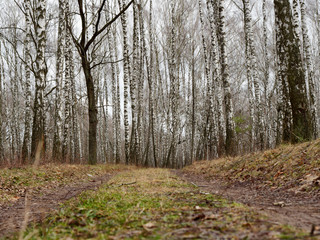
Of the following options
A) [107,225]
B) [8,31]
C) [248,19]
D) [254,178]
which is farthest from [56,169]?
[8,31]

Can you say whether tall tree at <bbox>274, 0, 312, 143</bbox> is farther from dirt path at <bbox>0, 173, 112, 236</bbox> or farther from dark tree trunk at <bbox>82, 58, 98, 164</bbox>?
dark tree trunk at <bbox>82, 58, 98, 164</bbox>

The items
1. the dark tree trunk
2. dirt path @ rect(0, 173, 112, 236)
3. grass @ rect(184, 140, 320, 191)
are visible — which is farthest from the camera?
the dark tree trunk

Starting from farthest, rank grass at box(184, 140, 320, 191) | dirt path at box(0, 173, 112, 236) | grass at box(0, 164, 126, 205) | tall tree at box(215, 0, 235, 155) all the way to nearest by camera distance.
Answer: tall tree at box(215, 0, 235, 155) < grass at box(0, 164, 126, 205) < grass at box(184, 140, 320, 191) < dirt path at box(0, 173, 112, 236)

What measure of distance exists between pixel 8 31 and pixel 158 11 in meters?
13.7

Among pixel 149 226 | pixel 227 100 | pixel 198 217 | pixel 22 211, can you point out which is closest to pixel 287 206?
pixel 198 217

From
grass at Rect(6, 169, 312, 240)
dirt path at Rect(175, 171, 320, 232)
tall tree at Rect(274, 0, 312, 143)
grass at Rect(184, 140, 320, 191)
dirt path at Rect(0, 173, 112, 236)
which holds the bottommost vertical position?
dirt path at Rect(0, 173, 112, 236)

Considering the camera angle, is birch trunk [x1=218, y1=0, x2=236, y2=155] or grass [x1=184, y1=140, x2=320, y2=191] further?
birch trunk [x1=218, y1=0, x2=236, y2=155]

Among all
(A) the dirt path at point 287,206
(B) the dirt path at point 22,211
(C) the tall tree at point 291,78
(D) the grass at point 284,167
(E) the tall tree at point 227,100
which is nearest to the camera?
(A) the dirt path at point 287,206

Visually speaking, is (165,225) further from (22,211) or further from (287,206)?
(22,211)

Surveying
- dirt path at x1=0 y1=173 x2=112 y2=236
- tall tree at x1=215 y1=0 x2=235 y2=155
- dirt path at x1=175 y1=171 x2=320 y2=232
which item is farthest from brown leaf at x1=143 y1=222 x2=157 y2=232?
tall tree at x1=215 y1=0 x2=235 y2=155

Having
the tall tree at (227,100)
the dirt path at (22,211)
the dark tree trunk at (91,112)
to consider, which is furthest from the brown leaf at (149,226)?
the dark tree trunk at (91,112)

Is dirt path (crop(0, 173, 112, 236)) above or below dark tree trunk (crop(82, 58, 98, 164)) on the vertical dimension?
below

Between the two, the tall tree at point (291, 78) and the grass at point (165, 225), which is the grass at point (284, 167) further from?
the grass at point (165, 225)

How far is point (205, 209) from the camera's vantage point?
8.84 ft
